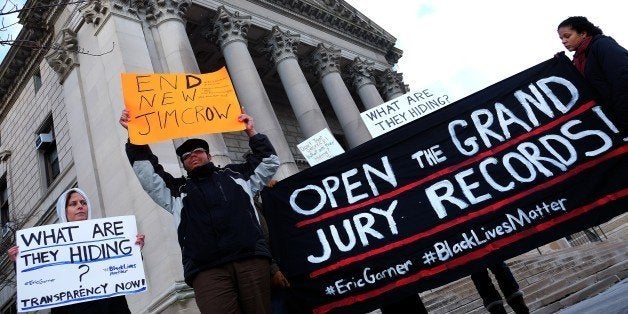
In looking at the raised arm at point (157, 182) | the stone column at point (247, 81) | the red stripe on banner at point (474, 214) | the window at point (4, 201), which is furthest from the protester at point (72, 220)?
the window at point (4, 201)

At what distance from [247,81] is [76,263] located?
1177 centimetres

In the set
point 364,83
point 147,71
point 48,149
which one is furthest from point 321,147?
point 364,83

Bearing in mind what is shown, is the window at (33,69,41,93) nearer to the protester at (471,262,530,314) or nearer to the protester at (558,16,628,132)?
the protester at (471,262,530,314)

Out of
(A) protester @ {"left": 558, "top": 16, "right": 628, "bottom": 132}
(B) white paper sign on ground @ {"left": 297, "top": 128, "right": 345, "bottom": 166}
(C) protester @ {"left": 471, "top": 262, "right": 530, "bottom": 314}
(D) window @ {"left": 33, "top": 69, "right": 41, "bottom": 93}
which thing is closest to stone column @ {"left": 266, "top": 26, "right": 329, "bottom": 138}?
(B) white paper sign on ground @ {"left": 297, "top": 128, "right": 345, "bottom": 166}

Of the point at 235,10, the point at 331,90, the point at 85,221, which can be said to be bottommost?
the point at 85,221

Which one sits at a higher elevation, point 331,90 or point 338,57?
point 338,57

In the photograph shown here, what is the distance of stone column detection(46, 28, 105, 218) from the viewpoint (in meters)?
13.3

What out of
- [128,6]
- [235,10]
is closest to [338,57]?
[235,10]

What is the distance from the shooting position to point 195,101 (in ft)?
16.8

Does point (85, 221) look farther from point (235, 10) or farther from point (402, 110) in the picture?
point (235, 10)

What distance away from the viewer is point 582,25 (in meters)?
4.47

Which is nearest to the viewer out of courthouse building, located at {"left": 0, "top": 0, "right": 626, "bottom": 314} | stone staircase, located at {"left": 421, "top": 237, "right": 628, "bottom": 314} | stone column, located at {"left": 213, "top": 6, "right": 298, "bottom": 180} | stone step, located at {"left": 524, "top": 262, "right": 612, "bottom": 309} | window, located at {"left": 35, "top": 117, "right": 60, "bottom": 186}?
stone staircase, located at {"left": 421, "top": 237, "right": 628, "bottom": 314}

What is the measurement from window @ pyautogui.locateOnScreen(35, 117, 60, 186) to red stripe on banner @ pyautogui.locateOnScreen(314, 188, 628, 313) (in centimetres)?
1634

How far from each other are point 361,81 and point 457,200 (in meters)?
18.9
